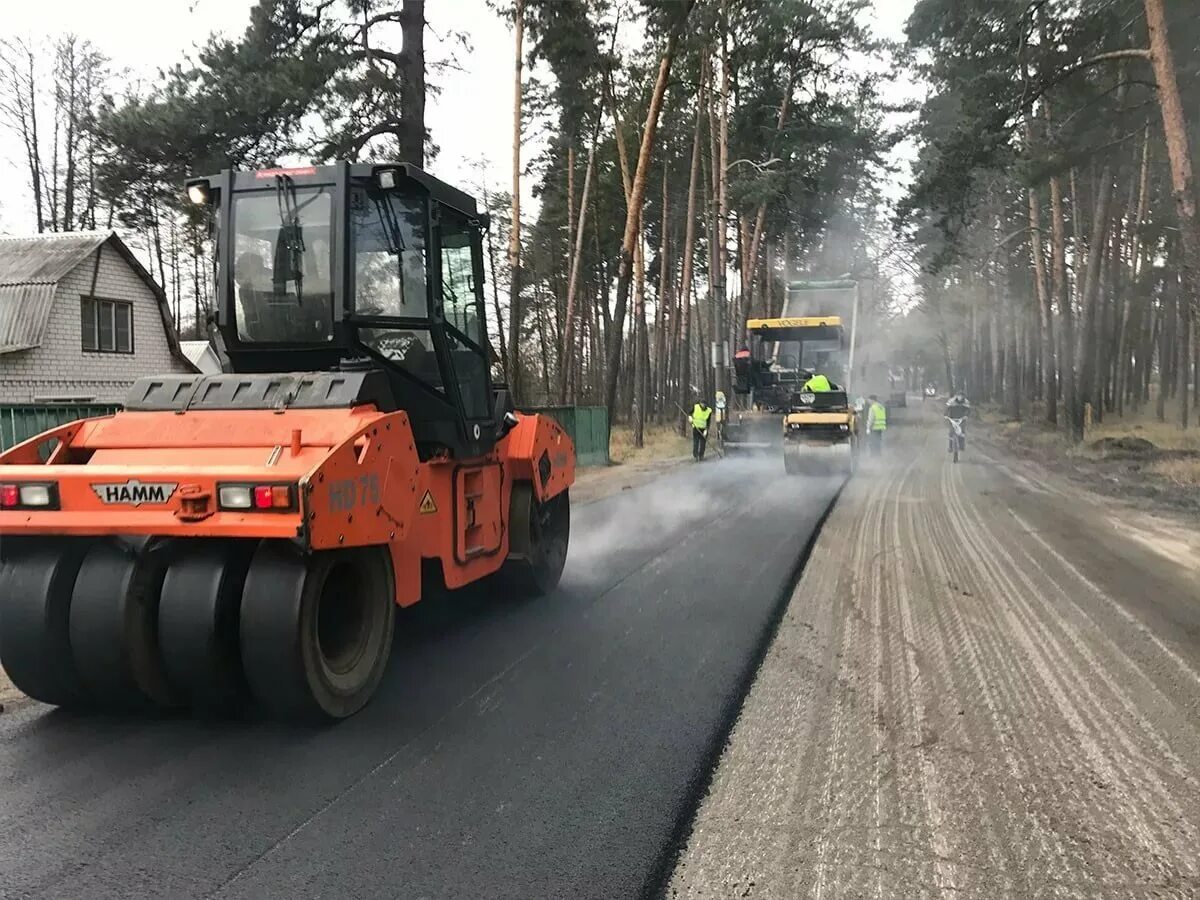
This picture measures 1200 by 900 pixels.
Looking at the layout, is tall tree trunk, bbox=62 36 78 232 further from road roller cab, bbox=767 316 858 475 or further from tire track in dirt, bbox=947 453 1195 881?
tire track in dirt, bbox=947 453 1195 881

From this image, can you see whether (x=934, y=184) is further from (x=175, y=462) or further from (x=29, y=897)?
(x=29, y=897)

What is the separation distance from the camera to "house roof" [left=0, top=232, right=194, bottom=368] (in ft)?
65.6

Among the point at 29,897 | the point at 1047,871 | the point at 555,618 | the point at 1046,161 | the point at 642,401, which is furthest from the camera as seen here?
the point at 642,401

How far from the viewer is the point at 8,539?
4359mm

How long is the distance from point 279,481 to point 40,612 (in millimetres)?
1372

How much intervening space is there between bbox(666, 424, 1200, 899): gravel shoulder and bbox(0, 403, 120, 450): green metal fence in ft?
28.4

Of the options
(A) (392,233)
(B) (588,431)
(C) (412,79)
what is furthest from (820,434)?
(A) (392,233)

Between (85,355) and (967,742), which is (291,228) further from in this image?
(85,355)

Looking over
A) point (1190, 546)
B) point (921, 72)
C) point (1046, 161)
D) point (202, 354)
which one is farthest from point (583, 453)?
point (921, 72)

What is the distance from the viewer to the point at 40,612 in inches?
166

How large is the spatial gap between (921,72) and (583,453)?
770 inches

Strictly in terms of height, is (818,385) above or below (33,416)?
above

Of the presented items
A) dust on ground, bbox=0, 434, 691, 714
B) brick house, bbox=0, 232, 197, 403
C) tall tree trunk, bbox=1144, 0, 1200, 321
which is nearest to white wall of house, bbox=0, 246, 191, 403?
brick house, bbox=0, 232, 197, 403

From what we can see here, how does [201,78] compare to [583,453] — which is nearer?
[201,78]
